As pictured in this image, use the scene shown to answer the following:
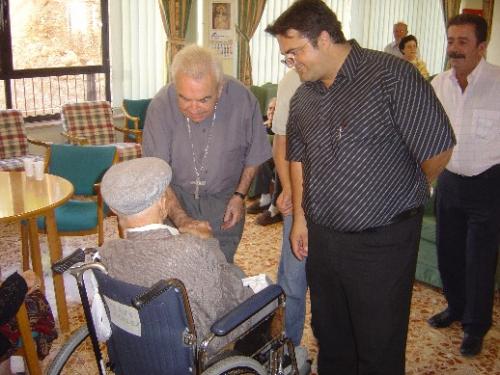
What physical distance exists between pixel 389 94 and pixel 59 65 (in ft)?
15.6

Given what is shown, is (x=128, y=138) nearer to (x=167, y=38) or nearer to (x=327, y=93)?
(x=167, y=38)

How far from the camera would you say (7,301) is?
155 centimetres

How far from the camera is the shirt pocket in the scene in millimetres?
2373

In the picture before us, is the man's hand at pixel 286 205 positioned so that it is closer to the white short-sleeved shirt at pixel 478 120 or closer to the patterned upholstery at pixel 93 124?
the white short-sleeved shirt at pixel 478 120

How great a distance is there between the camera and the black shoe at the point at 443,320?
2859mm

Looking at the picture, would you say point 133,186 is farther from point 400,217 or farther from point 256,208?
point 256,208

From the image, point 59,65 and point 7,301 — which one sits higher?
point 59,65

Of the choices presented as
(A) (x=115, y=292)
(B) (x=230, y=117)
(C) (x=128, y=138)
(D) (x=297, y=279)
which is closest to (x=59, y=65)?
(C) (x=128, y=138)

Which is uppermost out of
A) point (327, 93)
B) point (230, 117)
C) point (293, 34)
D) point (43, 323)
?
point (293, 34)

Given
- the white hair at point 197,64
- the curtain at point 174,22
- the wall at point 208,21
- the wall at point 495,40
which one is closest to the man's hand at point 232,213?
the white hair at point 197,64

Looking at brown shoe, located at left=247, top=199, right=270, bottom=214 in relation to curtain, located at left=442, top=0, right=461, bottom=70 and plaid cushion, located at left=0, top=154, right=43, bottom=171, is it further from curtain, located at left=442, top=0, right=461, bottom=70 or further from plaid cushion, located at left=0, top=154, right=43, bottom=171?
curtain, located at left=442, top=0, right=461, bottom=70

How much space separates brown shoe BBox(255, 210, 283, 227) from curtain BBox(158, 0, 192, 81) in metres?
2.46

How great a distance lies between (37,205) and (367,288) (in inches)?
66.0

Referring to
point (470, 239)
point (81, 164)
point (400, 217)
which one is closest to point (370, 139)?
point (400, 217)
